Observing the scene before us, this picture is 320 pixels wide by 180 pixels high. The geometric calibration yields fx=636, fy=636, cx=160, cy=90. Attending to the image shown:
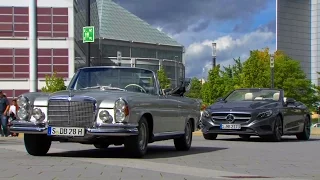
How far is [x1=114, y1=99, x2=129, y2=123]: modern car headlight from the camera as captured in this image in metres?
10.9

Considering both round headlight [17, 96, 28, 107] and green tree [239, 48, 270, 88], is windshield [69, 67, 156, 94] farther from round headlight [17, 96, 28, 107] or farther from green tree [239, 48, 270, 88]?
green tree [239, 48, 270, 88]

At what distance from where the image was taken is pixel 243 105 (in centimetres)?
1769

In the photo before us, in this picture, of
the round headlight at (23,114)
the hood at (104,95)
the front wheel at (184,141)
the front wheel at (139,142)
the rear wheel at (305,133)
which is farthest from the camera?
the rear wheel at (305,133)

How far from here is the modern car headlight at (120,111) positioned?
35.6ft

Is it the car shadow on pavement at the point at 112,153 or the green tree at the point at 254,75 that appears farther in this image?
the green tree at the point at 254,75

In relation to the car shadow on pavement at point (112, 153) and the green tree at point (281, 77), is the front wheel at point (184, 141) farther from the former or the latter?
the green tree at point (281, 77)

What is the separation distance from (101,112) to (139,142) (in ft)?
3.17

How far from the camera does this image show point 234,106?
17.7m

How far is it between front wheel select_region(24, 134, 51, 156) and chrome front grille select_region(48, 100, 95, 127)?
0.66 m

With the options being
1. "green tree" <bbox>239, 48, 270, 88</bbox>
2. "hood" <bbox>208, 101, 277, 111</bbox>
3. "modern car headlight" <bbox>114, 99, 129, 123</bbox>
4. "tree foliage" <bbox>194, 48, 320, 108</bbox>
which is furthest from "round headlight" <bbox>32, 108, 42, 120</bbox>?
"tree foliage" <bbox>194, 48, 320, 108</bbox>

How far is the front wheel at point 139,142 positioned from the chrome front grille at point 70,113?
2.60 feet

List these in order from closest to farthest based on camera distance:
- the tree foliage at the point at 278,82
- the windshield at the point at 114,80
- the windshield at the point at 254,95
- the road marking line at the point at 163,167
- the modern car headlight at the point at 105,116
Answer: the road marking line at the point at 163,167
the modern car headlight at the point at 105,116
the windshield at the point at 114,80
the windshield at the point at 254,95
the tree foliage at the point at 278,82

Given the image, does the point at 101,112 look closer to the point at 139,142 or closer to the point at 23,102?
the point at 139,142

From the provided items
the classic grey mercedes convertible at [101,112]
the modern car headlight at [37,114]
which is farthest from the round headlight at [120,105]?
the modern car headlight at [37,114]
